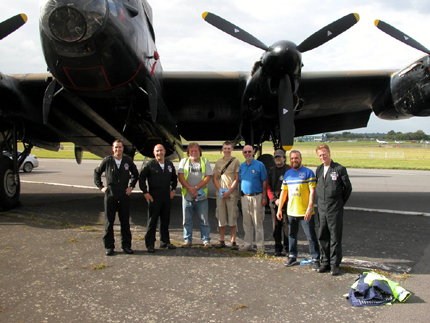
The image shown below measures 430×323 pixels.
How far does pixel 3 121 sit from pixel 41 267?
20.3 feet

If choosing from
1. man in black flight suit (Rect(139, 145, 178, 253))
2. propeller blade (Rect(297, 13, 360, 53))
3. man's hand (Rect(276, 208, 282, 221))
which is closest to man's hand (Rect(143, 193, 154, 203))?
man in black flight suit (Rect(139, 145, 178, 253))

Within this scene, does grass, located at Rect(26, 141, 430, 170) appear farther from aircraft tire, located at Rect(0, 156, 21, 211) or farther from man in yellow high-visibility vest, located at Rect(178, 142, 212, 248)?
aircraft tire, located at Rect(0, 156, 21, 211)

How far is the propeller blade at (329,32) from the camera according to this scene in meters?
8.04

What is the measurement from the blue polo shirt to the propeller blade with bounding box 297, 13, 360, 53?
3921 millimetres

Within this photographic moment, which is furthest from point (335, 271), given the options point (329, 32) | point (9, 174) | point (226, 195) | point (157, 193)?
point (9, 174)

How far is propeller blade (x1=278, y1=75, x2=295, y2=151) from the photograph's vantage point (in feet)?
25.9

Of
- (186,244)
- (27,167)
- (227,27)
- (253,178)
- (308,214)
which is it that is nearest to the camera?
(308,214)

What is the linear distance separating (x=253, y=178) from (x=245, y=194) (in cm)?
29

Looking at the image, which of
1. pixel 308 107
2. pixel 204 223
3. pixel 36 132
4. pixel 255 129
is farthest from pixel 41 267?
pixel 308 107

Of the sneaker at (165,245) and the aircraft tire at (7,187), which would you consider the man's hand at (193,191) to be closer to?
the sneaker at (165,245)

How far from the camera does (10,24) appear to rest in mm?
8047

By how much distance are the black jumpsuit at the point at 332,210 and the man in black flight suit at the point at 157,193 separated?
2368mm

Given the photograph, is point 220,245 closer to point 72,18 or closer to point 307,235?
point 307,235

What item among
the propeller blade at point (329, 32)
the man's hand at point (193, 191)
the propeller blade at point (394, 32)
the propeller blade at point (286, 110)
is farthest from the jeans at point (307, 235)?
the propeller blade at point (394, 32)
